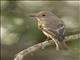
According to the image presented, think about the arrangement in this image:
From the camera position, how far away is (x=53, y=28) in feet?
9.78

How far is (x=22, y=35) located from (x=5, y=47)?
0.70 ft

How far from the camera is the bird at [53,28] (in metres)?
2.82

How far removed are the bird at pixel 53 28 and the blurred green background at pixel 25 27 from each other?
2.35 ft

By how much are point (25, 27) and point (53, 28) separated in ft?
3.54

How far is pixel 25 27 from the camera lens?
403 cm

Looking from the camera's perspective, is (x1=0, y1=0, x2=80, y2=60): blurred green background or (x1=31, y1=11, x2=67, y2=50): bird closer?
(x1=31, y1=11, x2=67, y2=50): bird

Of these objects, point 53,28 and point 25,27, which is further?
point 25,27

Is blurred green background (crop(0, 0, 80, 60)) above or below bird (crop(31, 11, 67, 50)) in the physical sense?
below

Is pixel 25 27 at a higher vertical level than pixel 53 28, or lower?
lower

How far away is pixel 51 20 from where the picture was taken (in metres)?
3.10

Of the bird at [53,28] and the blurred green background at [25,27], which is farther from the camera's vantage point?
the blurred green background at [25,27]

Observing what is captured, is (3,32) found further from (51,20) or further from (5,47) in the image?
(51,20)

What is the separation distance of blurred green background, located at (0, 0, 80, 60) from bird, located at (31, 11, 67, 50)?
717 mm

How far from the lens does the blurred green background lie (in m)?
3.91
